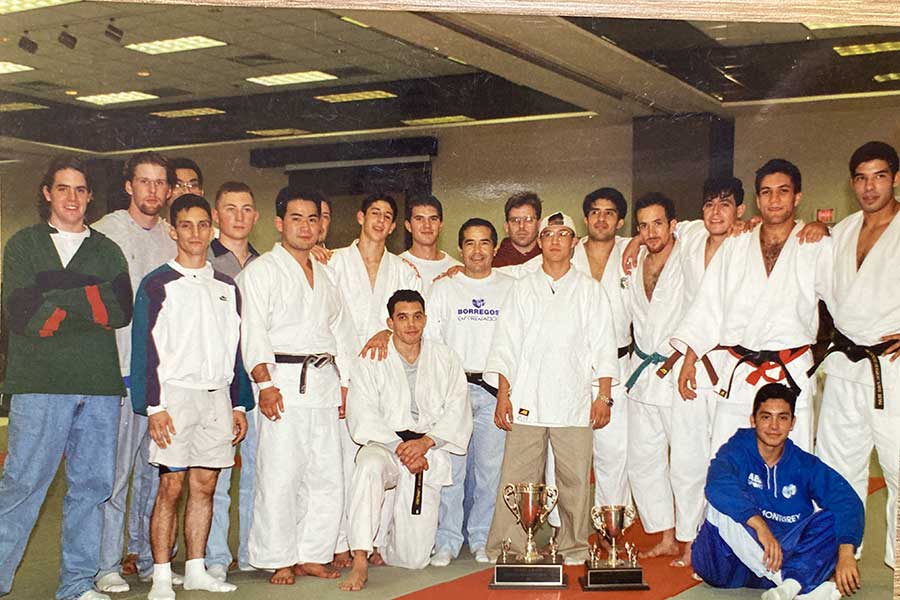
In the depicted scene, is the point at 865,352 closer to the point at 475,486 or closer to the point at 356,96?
the point at 475,486

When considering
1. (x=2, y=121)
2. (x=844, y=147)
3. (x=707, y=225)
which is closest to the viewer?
(x=2, y=121)

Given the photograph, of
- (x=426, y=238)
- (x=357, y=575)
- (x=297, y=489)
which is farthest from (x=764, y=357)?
(x=297, y=489)

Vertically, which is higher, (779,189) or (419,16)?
(419,16)

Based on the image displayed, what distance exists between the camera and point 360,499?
349cm

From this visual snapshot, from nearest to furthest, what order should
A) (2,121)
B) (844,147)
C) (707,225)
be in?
(2,121)
(844,147)
(707,225)

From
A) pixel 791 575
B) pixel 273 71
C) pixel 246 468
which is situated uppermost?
pixel 273 71

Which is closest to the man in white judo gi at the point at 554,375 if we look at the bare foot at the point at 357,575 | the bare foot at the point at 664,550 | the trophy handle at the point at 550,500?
the trophy handle at the point at 550,500

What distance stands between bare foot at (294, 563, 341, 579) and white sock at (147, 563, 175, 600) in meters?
0.45

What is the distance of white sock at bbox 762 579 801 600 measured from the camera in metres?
3.21

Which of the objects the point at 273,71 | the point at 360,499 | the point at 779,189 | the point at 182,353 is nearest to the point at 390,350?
the point at 360,499

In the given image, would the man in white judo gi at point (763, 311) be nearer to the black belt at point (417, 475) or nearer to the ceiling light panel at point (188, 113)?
the black belt at point (417, 475)

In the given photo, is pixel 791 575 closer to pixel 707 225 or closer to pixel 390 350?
pixel 707 225

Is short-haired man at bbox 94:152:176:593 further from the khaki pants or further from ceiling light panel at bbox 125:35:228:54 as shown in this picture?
the khaki pants

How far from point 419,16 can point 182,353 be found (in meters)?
1.30
